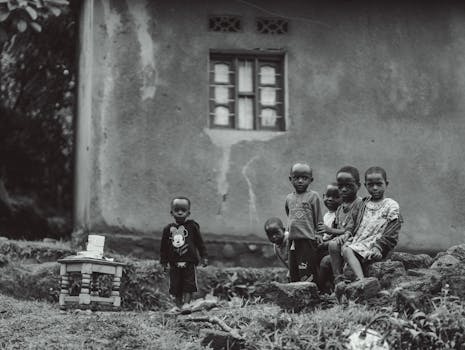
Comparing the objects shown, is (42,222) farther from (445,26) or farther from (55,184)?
(445,26)

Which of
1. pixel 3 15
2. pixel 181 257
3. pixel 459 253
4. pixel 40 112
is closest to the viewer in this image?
pixel 459 253

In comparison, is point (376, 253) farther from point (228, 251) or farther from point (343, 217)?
point (228, 251)

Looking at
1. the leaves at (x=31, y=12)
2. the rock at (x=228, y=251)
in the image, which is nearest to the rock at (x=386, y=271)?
the rock at (x=228, y=251)

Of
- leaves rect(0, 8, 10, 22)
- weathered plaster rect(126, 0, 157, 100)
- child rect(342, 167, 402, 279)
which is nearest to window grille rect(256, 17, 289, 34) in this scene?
weathered plaster rect(126, 0, 157, 100)

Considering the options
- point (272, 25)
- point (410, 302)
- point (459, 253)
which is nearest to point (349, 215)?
point (459, 253)

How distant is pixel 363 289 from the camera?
Answer: 25.8 ft

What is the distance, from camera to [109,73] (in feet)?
39.6

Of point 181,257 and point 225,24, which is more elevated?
point 225,24

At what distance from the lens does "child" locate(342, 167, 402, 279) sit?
27.8ft

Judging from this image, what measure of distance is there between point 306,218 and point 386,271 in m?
0.99

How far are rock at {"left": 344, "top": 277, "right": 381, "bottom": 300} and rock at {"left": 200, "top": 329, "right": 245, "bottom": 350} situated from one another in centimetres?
119

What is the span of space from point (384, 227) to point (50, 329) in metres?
3.14

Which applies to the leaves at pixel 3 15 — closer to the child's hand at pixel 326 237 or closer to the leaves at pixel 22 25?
the leaves at pixel 22 25

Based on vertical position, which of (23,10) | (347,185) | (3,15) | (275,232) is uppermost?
(23,10)
